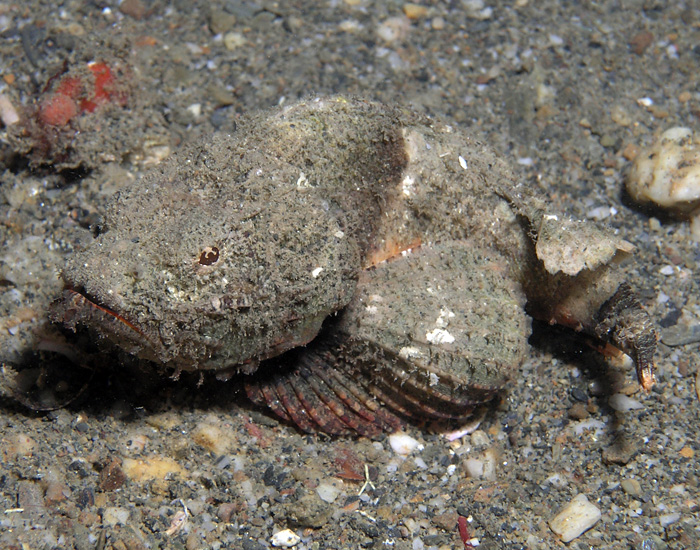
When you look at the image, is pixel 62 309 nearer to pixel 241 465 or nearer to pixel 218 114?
pixel 241 465

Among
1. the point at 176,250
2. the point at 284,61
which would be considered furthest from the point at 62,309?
the point at 284,61

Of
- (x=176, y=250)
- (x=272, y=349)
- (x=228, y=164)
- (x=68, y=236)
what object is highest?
(x=228, y=164)

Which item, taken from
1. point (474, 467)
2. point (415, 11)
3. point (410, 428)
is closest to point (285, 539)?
point (410, 428)

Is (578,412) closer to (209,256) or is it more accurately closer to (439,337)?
(439,337)

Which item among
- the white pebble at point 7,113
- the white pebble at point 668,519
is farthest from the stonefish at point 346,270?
the white pebble at point 7,113

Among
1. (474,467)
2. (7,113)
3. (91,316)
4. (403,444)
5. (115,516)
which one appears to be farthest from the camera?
(7,113)

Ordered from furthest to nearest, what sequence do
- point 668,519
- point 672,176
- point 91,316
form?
1. point 672,176
2. point 668,519
3. point 91,316

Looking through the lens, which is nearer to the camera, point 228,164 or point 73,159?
point 228,164

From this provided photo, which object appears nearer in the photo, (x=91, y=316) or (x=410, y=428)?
(x=91, y=316)
